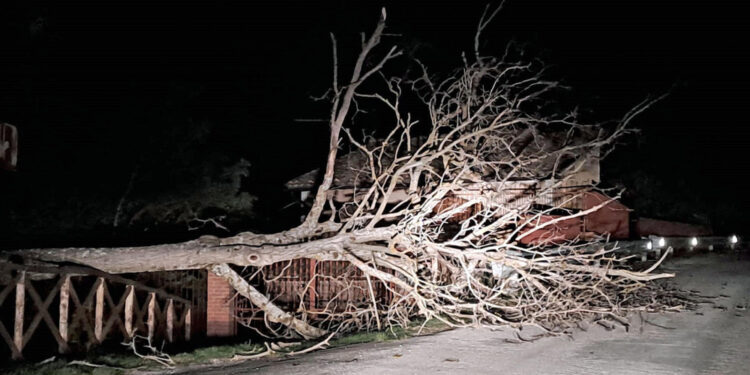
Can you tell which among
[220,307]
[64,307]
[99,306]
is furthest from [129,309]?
[220,307]

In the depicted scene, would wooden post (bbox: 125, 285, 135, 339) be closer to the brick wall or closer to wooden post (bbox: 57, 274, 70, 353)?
wooden post (bbox: 57, 274, 70, 353)

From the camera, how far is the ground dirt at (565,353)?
7668 millimetres

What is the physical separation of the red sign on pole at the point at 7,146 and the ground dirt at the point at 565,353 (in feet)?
11.5

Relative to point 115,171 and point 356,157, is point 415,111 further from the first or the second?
point 115,171

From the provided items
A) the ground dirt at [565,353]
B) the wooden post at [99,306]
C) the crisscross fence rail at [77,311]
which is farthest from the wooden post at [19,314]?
the ground dirt at [565,353]

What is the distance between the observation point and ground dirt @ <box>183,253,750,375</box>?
7668mm

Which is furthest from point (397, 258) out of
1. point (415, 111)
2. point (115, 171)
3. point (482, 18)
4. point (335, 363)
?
point (415, 111)

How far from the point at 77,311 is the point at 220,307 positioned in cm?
438

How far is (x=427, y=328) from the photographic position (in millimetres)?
10961

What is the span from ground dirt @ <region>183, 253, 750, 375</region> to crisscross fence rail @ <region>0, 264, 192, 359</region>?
3.01 metres

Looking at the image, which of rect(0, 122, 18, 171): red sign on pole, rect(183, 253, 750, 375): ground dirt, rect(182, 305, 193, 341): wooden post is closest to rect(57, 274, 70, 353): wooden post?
rect(183, 253, 750, 375): ground dirt

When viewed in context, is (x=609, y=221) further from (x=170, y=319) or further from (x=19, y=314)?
(x=19, y=314)

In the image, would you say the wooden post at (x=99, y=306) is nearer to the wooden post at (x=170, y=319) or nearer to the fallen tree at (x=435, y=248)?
the fallen tree at (x=435, y=248)

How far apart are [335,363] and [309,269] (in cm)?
720
